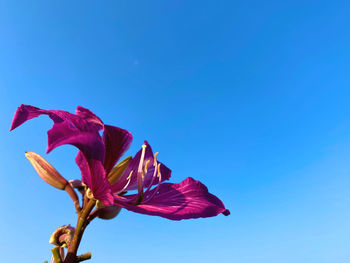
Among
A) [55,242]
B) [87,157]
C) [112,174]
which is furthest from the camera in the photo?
[112,174]

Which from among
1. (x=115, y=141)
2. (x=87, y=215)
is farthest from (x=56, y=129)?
(x=115, y=141)

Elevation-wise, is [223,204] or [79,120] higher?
[79,120]

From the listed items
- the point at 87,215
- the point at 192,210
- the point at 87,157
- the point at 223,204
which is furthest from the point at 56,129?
the point at 223,204

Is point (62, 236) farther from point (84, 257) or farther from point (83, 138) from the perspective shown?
point (83, 138)

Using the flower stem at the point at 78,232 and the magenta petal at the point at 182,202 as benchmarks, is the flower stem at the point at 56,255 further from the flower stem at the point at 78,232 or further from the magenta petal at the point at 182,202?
the magenta petal at the point at 182,202

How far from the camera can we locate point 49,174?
A: 1.41m

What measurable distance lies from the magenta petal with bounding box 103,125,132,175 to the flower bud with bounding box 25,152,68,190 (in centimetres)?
48

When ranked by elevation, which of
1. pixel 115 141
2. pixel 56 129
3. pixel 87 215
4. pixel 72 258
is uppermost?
pixel 115 141

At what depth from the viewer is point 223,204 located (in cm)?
202

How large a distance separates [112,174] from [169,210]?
456mm

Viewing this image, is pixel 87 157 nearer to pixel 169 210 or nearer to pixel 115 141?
pixel 115 141

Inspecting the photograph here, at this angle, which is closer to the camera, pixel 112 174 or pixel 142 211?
pixel 142 211

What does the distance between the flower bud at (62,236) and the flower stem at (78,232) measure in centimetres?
6

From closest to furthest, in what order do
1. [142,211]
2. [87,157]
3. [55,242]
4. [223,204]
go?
[55,242]
[87,157]
[142,211]
[223,204]
